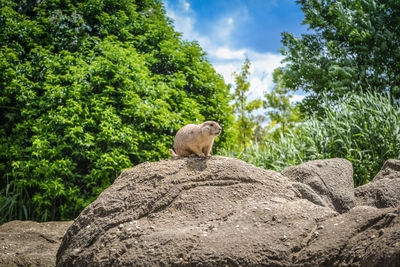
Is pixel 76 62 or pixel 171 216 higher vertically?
pixel 76 62

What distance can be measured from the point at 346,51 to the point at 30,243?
12047 millimetres

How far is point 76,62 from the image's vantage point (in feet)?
24.2

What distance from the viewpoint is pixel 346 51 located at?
13.4m

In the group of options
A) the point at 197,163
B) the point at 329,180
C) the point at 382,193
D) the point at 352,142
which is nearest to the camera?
the point at 197,163

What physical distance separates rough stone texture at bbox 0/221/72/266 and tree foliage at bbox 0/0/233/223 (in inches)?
32.7

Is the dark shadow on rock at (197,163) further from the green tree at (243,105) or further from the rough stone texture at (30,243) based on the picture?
the green tree at (243,105)

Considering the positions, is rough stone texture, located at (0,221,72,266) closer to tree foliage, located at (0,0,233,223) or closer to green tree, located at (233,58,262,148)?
tree foliage, located at (0,0,233,223)

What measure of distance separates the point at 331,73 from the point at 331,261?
36.2ft

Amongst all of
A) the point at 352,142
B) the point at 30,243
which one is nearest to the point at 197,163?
the point at 30,243

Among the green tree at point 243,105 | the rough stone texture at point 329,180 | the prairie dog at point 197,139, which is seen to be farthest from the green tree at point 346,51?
the prairie dog at point 197,139

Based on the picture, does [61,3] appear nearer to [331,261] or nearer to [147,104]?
[147,104]

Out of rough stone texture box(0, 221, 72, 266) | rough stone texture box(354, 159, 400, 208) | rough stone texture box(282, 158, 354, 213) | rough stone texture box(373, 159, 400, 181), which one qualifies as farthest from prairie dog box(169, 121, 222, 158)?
rough stone texture box(373, 159, 400, 181)

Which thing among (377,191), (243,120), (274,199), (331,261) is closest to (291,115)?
(243,120)

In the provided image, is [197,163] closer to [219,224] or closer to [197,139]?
[197,139]
